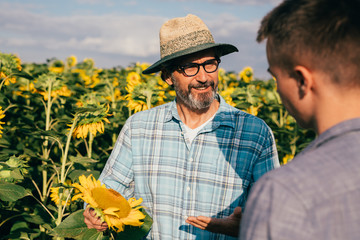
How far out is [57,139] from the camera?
262 centimetres

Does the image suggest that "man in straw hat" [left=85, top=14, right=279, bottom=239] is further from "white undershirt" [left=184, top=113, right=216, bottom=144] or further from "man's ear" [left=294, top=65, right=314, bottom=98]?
"man's ear" [left=294, top=65, right=314, bottom=98]

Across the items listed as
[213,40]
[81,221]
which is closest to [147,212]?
[81,221]

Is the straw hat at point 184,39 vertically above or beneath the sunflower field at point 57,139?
above

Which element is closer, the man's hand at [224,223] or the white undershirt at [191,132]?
the man's hand at [224,223]

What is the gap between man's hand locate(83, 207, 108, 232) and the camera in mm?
1758

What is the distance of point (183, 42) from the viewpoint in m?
2.33

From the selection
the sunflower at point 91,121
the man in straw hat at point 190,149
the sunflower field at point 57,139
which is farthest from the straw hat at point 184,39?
the sunflower field at point 57,139

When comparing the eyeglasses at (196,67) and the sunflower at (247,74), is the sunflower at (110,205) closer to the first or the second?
the eyeglasses at (196,67)

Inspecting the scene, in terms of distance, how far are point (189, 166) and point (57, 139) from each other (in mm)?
966

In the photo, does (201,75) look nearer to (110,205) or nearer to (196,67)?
(196,67)

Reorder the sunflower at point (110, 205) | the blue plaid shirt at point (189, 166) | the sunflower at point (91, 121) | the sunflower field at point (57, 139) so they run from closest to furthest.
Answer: the sunflower at point (110, 205), the blue plaid shirt at point (189, 166), the sunflower field at point (57, 139), the sunflower at point (91, 121)

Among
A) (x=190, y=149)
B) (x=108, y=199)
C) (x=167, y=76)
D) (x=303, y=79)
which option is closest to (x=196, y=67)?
(x=167, y=76)

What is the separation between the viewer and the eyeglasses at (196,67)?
2309 mm

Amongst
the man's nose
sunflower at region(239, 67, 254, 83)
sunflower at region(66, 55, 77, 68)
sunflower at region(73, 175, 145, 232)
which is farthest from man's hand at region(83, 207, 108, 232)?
sunflower at region(66, 55, 77, 68)
